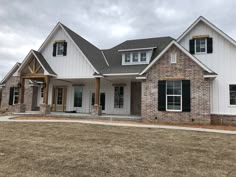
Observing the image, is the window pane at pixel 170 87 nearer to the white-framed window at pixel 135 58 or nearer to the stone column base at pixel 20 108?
the white-framed window at pixel 135 58

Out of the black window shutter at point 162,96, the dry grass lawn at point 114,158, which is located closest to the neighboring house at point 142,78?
the black window shutter at point 162,96

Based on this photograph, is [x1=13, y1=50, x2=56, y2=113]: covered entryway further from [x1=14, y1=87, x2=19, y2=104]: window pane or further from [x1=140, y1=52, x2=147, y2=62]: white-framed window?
[x1=140, y1=52, x2=147, y2=62]: white-framed window

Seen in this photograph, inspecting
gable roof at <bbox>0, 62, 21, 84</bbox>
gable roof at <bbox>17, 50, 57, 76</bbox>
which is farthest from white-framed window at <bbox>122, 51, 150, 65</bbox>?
gable roof at <bbox>0, 62, 21, 84</bbox>

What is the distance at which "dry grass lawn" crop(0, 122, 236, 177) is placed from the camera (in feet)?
13.9

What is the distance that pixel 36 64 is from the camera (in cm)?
1802

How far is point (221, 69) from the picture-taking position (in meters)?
14.2

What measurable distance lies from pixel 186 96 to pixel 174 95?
80 centimetres

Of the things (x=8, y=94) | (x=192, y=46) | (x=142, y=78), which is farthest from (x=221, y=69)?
(x=8, y=94)

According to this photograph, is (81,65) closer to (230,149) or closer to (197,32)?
(197,32)

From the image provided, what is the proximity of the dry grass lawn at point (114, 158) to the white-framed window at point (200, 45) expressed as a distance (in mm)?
9286

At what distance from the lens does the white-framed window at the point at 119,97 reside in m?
18.2

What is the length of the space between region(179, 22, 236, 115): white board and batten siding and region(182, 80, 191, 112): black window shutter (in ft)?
8.03

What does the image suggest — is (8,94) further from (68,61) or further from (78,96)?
(68,61)

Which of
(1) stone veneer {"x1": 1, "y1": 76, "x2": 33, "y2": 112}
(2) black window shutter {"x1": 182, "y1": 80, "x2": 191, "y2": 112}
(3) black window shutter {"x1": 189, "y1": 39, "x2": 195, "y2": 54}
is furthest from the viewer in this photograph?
(1) stone veneer {"x1": 1, "y1": 76, "x2": 33, "y2": 112}
